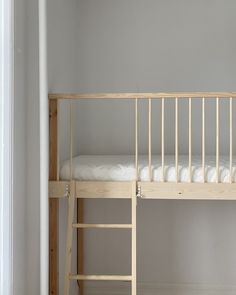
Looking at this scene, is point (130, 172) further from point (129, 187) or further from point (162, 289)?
point (162, 289)

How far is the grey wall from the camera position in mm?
3346

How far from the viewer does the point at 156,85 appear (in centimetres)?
343

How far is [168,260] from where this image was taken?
11.1ft

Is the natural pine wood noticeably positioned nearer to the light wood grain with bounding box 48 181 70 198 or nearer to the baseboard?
the light wood grain with bounding box 48 181 70 198

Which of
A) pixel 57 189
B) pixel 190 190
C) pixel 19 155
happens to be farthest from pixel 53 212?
pixel 190 190

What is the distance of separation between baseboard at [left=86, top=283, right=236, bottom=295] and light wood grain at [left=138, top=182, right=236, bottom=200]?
125 centimetres

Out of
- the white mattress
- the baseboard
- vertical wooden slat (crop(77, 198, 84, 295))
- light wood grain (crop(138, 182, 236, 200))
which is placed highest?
the white mattress

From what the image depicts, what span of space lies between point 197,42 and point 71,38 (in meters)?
1.04
